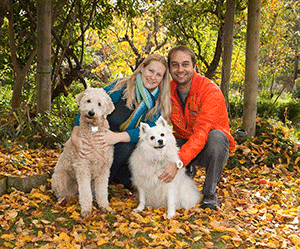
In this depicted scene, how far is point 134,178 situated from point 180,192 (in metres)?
0.52

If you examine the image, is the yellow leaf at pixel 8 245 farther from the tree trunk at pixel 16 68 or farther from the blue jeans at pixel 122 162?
the tree trunk at pixel 16 68

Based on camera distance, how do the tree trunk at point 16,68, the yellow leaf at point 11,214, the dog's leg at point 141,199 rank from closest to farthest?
the yellow leaf at point 11,214
the dog's leg at point 141,199
the tree trunk at point 16,68

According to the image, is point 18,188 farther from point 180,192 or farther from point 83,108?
point 180,192

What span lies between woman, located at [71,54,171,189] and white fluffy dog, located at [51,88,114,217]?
1.02ft

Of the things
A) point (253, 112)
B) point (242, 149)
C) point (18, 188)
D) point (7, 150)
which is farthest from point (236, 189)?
point (7, 150)

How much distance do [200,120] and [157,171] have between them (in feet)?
2.55

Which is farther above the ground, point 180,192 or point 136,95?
point 136,95

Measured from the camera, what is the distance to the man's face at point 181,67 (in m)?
3.64

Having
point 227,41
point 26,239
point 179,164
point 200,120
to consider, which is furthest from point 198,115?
point 227,41

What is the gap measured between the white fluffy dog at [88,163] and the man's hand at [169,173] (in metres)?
0.56

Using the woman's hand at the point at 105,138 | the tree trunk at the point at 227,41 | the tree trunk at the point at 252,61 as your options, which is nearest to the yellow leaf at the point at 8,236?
the woman's hand at the point at 105,138

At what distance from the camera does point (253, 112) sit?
5.34 m

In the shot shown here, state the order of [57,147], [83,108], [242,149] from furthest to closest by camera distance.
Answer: [242,149], [57,147], [83,108]

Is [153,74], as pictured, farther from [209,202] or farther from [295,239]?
[295,239]
